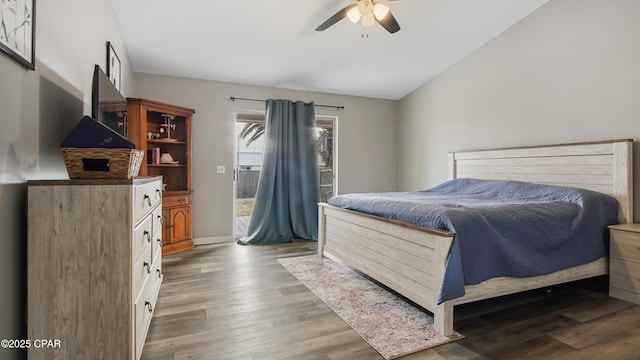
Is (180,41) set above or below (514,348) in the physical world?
above

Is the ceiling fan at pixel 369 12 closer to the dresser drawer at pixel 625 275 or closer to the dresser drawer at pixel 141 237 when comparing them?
the dresser drawer at pixel 141 237

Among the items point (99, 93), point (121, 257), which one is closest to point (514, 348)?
point (121, 257)

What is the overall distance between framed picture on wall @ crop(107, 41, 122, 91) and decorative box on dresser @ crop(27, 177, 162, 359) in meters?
1.79

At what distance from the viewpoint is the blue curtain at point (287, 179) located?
4648 mm

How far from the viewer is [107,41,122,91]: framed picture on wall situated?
268 centimetres

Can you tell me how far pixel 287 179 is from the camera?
481 centimetres

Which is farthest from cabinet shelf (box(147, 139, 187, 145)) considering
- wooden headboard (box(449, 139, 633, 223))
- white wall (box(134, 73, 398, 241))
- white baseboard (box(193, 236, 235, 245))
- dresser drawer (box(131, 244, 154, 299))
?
wooden headboard (box(449, 139, 633, 223))

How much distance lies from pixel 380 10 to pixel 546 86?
7.17 ft

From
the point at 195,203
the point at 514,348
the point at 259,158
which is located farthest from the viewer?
the point at 259,158

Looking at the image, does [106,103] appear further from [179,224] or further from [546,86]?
[546,86]

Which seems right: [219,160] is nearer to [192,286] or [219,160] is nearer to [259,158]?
[259,158]

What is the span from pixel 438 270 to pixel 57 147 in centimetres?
227

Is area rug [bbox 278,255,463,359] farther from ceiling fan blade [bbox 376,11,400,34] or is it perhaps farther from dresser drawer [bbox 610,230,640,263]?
Answer: ceiling fan blade [bbox 376,11,400,34]

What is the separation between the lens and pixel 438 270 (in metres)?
2.02
